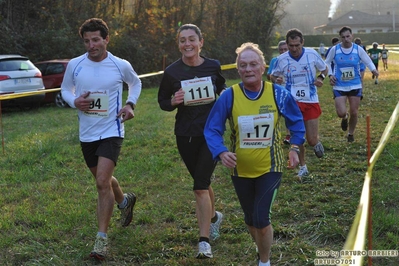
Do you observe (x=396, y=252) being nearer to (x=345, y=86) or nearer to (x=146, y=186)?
(x=146, y=186)

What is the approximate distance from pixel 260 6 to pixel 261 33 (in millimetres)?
1600

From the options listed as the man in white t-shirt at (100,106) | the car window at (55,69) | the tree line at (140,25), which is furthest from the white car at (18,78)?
the man in white t-shirt at (100,106)

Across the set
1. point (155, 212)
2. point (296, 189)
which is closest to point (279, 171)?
point (155, 212)

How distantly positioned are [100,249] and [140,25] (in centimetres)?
2393

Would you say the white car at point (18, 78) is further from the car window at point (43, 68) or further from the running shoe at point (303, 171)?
the running shoe at point (303, 171)

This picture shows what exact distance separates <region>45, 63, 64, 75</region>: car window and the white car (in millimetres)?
1637

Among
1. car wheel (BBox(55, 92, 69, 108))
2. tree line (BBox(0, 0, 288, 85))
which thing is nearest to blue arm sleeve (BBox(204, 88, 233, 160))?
car wheel (BBox(55, 92, 69, 108))

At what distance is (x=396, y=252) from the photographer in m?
4.51

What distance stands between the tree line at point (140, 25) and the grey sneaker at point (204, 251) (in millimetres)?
18341

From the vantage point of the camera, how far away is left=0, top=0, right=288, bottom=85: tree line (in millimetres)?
22594

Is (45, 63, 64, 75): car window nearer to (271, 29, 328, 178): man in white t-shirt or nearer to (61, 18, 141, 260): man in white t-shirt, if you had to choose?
(271, 29, 328, 178): man in white t-shirt

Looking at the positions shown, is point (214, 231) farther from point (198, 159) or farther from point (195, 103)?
point (195, 103)

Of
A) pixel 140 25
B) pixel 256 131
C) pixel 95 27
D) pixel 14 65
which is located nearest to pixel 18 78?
pixel 14 65

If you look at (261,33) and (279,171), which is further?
(261,33)
